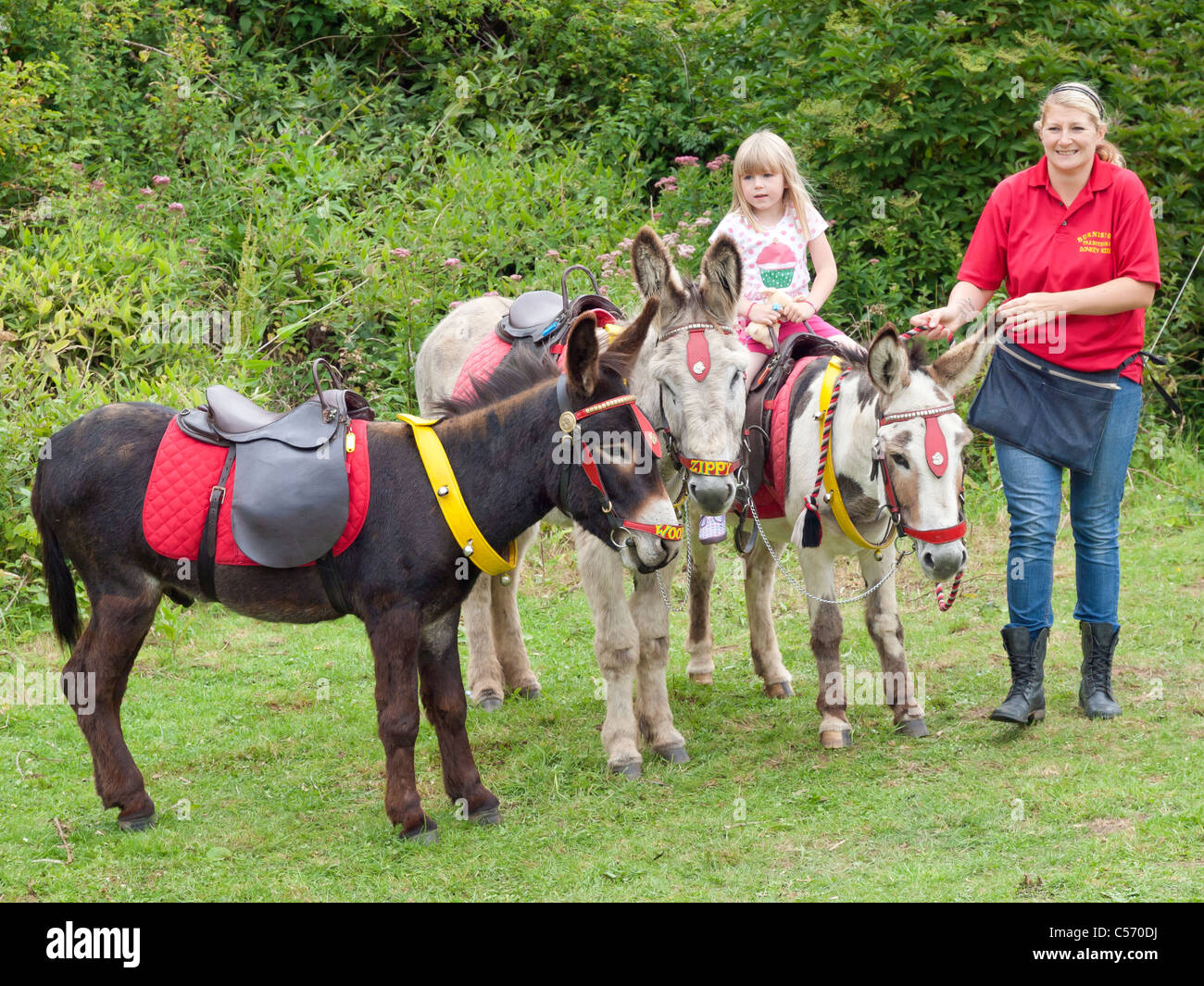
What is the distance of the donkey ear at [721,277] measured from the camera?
5066 mm

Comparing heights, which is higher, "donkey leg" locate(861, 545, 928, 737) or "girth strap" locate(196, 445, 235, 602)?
"girth strap" locate(196, 445, 235, 602)

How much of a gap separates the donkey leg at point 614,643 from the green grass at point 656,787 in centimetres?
15

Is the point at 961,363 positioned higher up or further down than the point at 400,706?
higher up

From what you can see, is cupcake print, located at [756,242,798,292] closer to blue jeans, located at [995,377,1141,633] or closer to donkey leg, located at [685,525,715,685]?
blue jeans, located at [995,377,1141,633]

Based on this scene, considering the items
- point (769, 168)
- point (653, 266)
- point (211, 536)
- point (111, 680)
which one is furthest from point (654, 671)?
point (769, 168)

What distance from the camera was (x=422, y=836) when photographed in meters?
4.54

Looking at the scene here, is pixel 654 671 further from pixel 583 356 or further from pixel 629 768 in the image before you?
pixel 583 356

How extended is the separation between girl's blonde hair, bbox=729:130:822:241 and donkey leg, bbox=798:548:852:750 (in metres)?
1.74

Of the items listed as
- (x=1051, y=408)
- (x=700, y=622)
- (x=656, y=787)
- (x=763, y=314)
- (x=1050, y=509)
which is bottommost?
(x=656, y=787)

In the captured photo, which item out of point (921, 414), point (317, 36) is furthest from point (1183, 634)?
point (317, 36)

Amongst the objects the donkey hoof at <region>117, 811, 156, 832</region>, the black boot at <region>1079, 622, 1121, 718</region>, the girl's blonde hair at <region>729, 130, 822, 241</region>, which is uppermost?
the girl's blonde hair at <region>729, 130, 822, 241</region>

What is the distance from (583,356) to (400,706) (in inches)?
57.7

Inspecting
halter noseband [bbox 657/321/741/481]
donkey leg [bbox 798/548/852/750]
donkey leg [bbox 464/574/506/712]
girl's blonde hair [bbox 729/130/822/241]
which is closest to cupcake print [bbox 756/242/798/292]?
girl's blonde hair [bbox 729/130/822/241]

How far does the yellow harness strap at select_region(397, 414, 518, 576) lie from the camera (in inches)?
176
